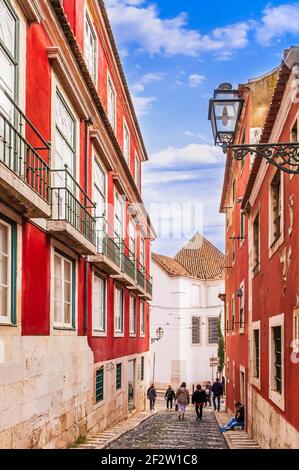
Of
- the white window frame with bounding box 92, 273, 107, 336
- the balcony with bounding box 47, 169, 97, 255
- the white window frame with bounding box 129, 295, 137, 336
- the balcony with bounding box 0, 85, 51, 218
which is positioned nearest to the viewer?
the balcony with bounding box 0, 85, 51, 218

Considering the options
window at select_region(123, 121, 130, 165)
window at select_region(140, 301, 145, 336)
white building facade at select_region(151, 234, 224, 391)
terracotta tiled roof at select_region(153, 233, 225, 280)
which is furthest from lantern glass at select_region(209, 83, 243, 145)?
terracotta tiled roof at select_region(153, 233, 225, 280)

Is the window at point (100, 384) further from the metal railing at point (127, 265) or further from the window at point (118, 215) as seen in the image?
the window at point (118, 215)

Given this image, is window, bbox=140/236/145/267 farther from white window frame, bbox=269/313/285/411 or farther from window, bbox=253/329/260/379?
white window frame, bbox=269/313/285/411

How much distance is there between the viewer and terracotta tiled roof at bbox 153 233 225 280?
44688 millimetres

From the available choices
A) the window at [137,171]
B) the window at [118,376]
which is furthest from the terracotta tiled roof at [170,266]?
the window at [118,376]

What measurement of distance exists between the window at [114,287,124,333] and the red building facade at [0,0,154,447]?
0.26m

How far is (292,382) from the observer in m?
8.80

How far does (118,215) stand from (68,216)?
7.33 m

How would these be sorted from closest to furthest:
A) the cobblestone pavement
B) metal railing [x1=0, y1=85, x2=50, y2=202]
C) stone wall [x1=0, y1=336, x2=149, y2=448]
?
metal railing [x1=0, y1=85, x2=50, y2=202] < stone wall [x1=0, y1=336, x2=149, y2=448] < the cobblestone pavement

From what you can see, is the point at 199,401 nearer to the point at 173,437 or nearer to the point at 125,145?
the point at 173,437

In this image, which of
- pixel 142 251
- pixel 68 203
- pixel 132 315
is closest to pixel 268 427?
pixel 68 203

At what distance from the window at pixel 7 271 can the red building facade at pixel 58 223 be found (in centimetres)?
1
